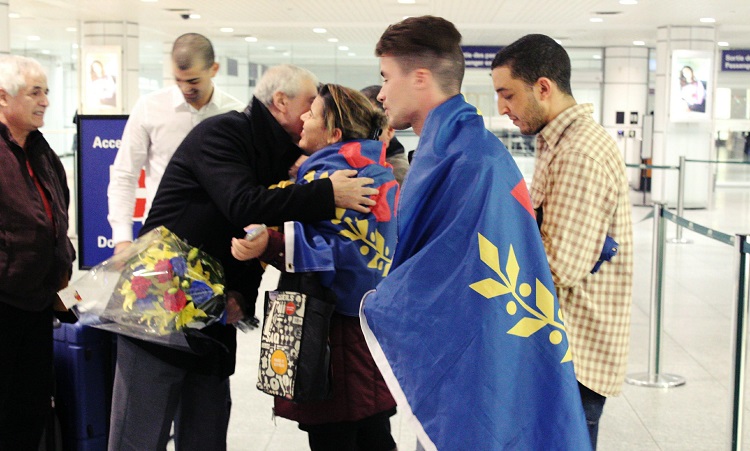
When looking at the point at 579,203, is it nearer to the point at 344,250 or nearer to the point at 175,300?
the point at 344,250

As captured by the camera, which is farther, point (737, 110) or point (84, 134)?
point (737, 110)

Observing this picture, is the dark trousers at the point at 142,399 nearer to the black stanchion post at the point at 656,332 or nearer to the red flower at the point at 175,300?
the red flower at the point at 175,300

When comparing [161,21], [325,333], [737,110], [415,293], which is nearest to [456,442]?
[415,293]

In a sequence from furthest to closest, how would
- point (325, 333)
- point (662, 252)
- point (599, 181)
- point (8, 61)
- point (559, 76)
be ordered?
point (662, 252) → point (8, 61) → point (325, 333) → point (559, 76) → point (599, 181)

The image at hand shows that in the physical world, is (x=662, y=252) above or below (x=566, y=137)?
below

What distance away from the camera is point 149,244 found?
2.76 meters

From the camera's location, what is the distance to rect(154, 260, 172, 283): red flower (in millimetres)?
2717

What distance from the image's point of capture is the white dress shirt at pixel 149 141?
389 cm

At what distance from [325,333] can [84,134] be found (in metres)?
2.65

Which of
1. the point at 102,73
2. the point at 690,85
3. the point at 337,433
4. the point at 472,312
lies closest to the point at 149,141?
the point at 337,433

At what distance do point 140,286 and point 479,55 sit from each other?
2057cm

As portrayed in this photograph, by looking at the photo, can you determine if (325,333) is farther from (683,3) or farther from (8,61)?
(683,3)

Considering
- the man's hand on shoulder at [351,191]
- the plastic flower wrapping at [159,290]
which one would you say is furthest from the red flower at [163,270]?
the man's hand on shoulder at [351,191]

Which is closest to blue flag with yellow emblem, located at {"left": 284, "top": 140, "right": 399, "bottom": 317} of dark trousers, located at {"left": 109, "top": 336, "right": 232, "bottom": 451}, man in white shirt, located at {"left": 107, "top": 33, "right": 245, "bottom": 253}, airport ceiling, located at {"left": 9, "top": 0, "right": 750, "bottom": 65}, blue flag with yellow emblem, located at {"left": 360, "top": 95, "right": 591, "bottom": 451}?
dark trousers, located at {"left": 109, "top": 336, "right": 232, "bottom": 451}
